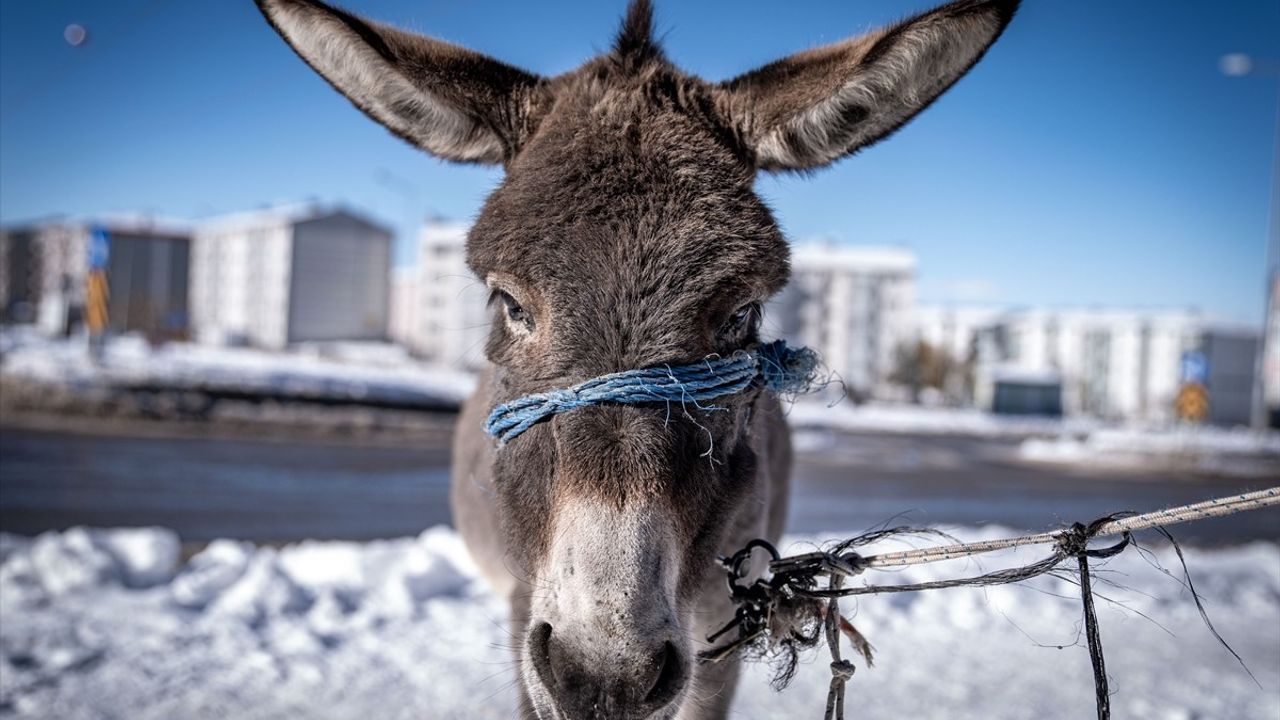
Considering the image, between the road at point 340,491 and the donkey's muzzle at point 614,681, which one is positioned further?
the road at point 340,491

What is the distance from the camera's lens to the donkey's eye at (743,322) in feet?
7.29

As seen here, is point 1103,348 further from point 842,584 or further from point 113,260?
point 113,260

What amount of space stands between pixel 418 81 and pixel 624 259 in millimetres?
999

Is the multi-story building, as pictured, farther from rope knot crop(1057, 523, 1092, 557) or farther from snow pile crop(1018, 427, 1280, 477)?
rope knot crop(1057, 523, 1092, 557)

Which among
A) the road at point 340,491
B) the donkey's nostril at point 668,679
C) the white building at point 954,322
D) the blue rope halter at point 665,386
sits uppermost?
the white building at point 954,322

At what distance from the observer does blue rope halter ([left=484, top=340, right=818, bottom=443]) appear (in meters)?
1.90

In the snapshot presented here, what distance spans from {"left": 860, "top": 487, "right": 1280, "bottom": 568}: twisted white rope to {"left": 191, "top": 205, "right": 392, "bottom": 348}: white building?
92.2 meters

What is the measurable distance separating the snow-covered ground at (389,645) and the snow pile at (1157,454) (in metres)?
18.5

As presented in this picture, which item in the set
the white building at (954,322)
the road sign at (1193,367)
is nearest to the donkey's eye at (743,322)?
the road sign at (1193,367)

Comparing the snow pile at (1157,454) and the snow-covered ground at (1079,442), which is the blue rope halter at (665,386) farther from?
the snow pile at (1157,454)

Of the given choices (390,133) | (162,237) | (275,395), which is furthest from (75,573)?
(162,237)

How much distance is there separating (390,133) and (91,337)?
25.4 m

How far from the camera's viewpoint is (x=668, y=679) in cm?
178

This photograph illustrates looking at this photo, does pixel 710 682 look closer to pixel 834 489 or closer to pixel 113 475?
pixel 113 475
